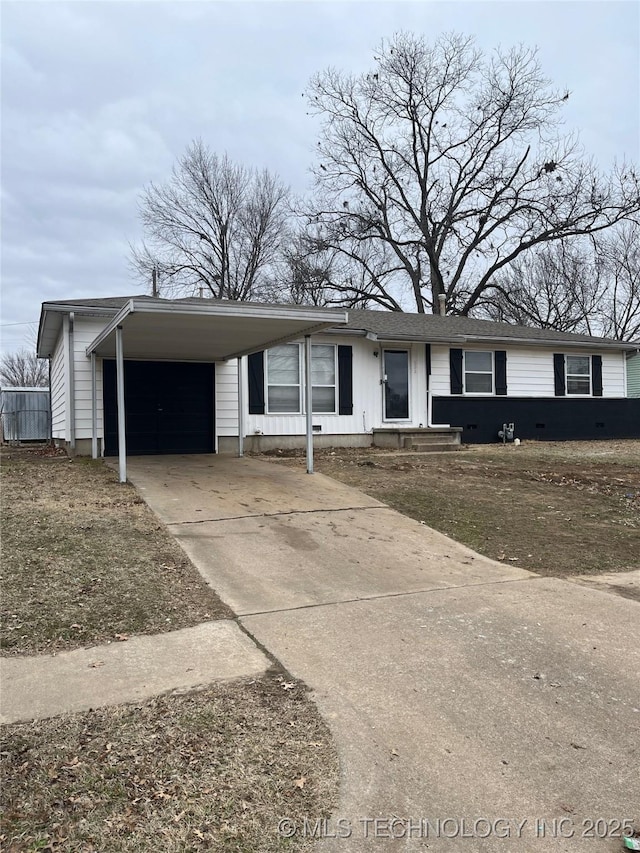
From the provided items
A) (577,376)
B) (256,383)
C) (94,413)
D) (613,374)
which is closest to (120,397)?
(94,413)

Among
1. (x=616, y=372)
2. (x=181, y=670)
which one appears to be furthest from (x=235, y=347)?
(x=616, y=372)

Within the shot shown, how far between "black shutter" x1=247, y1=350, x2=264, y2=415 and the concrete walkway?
954 centimetres

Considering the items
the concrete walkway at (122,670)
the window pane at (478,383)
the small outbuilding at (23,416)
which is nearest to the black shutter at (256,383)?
the window pane at (478,383)

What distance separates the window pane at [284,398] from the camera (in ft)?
44.9

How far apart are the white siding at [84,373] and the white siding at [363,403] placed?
319cm

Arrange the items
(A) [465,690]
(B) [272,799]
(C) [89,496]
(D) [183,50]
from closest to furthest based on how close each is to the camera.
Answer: (B) [272,799], (A) [465,690], (C) [89,496], (D) [183,50]

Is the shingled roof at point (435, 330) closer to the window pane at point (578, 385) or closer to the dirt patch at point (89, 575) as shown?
the window pane at point (578, 385)

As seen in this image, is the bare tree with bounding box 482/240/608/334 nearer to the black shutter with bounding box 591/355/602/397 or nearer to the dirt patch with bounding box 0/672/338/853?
the black shutter with bounding box 591/355/602/397

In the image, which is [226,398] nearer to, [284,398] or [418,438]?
[284,398]

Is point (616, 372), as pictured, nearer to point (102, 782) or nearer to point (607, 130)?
point (607, 130)

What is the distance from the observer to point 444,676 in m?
3.49

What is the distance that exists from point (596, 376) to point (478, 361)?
12.9 feet

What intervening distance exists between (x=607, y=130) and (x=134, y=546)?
2608 centimetres

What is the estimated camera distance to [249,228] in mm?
31141
